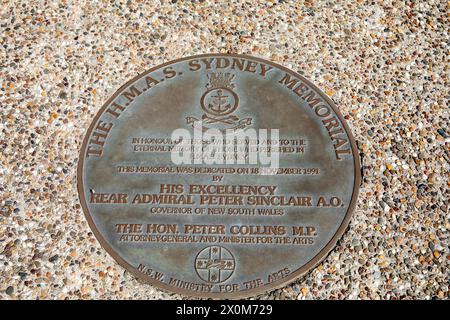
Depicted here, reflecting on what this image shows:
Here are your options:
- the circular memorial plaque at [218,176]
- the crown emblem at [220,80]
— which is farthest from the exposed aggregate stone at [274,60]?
the crown emblem at [220,80]

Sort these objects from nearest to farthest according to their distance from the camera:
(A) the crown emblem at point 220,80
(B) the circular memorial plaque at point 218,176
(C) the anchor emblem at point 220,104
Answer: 1. (B) the circular memorial plaque at point 218,176
2. (C) the anchor emblem at point 220,104
3. (A) the crown emblem at point 220,80

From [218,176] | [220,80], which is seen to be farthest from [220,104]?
[218,176]

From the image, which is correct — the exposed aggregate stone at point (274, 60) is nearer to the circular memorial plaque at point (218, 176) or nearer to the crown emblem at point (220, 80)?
the circular memorial plaque at point (218, 176)

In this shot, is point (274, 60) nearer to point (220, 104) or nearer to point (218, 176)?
point (220, 104)

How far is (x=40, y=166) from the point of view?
8.85 ft

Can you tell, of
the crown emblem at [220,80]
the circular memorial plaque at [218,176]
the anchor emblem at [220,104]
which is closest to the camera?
the circular memorial plaque at [218,176]

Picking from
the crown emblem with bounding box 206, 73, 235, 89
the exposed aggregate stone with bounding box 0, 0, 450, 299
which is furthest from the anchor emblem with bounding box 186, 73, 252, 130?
the exposed aggregate stone with bounding box 0, 0, 450, 299

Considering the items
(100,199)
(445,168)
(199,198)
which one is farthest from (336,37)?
(100,199)

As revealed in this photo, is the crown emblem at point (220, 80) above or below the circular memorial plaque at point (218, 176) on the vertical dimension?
above

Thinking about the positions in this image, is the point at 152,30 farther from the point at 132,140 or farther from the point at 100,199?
the point at 100,199

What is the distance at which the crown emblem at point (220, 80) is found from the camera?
9.37 ft

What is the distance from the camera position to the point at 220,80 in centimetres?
288

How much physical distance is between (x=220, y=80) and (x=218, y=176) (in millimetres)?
613

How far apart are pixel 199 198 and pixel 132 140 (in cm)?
50
